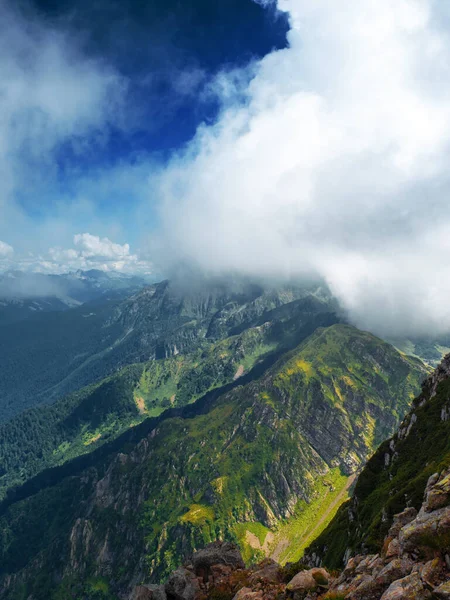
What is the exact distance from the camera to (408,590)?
98.2 feet

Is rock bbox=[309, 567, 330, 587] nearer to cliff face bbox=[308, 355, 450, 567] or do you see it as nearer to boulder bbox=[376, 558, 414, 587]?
boulder bbox=[376, 558, 414, 587]

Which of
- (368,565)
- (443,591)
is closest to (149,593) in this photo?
(368,565)

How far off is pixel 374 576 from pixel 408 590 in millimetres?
9252

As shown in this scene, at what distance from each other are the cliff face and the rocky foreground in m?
27.7

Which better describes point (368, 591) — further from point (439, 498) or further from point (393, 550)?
point (439, 498)

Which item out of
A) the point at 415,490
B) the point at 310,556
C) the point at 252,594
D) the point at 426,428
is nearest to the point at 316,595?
the point at 252,594

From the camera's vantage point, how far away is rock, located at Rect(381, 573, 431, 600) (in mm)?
28891

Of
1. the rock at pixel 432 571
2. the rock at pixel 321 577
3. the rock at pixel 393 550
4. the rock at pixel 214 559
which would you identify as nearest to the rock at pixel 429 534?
the rock at pixel 432 571

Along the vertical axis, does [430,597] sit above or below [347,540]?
above

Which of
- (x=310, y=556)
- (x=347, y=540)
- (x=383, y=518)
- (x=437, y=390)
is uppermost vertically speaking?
(x=437, y=390)

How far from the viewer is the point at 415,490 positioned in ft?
253

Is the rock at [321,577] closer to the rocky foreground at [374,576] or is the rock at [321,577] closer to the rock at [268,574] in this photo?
the rocky foreground at [374,576]

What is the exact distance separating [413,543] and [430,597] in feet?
28.8

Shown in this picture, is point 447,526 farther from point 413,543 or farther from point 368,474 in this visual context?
point 368,474
